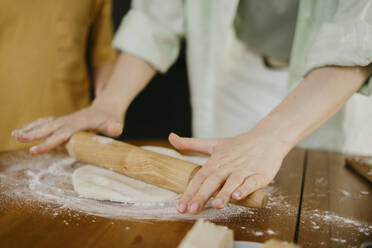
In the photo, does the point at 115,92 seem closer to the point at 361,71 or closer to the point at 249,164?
the point at 249,164

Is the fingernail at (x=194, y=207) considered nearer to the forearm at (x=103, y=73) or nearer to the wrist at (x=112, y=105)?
the wrist at (x=112, y=105)

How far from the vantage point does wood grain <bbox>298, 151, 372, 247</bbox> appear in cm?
76

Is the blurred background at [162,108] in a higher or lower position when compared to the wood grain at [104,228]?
lower

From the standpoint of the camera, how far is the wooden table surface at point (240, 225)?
721 mm

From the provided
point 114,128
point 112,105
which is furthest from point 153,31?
point 114,128

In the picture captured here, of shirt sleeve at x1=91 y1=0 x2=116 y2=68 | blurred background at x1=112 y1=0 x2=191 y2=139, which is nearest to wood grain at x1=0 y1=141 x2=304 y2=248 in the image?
shirt sleeve at x1=91 y1=0 x2=116 y2=68

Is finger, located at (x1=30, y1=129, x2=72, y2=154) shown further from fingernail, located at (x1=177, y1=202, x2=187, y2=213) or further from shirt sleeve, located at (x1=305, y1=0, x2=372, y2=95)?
shirt sleeve, located at (x1=305, y1=0, x2=372, y2=95)

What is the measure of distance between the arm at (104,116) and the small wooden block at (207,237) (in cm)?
67

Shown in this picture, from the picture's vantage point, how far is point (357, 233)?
0.79 metres

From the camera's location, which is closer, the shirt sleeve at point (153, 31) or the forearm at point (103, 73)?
the shirt sleeve at point (153, 31)

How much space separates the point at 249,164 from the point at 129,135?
1582 millimetres

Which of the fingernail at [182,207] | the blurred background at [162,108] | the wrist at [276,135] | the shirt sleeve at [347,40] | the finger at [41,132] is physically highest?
the shirt sleeve at [347,40]

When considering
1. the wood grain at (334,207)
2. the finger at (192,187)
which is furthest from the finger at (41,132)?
the wood grain at (334,207)

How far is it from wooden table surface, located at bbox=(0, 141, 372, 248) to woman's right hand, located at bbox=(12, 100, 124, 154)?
0.22 m
